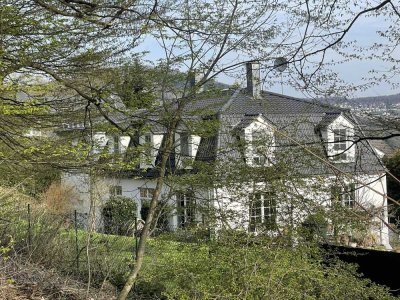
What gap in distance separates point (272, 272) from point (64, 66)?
3.25m

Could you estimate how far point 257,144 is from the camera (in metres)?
6.35

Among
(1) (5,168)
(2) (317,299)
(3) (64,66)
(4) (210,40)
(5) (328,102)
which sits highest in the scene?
(4) (210,40)

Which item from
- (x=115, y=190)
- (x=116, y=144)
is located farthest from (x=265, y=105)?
(x=115, y=190)

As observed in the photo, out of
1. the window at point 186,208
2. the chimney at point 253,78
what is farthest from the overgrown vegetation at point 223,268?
the chimney at point 253,78

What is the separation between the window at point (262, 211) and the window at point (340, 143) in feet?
2.60

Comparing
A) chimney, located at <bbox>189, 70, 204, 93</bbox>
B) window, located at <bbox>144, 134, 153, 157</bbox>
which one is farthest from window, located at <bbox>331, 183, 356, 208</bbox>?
window, located at <bbox>144, 134, 153, 157</bbox>

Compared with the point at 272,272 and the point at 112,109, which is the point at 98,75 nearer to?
the point at 112,109

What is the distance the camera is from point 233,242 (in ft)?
17.5

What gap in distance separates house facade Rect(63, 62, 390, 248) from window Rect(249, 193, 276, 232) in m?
0.01

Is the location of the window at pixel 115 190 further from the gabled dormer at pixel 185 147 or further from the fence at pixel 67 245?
the gabled dormer at pixel 185 147

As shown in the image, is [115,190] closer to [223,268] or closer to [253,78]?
[253,78]

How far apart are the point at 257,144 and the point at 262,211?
2.69 feet

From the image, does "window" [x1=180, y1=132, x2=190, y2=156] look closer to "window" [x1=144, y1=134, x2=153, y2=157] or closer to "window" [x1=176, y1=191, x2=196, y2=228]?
"window" [x1=144, y1=134, x2=153, y2=157]

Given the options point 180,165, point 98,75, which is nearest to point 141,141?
point 180,165
